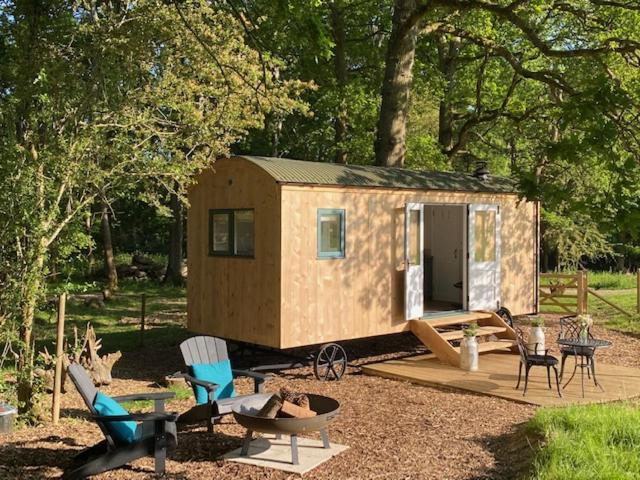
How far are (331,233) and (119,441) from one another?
514 centimetres

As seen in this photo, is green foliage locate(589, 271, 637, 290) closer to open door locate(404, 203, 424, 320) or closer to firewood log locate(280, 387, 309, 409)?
open door locate(404, 203, 424, 320)

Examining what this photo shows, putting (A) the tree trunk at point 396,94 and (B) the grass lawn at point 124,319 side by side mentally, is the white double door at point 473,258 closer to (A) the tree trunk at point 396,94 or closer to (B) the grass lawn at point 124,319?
(A) the tree trunk at point 396,94

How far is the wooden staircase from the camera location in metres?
10.6


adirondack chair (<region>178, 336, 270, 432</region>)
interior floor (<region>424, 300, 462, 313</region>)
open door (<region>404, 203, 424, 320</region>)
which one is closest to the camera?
adirondack chair (<region>178, 336, 270, 432</region>)

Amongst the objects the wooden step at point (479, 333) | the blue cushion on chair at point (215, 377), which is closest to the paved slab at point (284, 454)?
the blue cushion on chair at point (215, 377)

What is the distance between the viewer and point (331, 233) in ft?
32.7

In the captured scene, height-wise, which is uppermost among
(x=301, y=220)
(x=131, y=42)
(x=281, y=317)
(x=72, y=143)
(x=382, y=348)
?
(x=131, y=42)

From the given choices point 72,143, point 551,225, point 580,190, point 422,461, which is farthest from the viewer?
point 551,225

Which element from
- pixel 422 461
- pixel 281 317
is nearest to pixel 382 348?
pixel 281 317

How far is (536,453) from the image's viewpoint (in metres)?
5.63

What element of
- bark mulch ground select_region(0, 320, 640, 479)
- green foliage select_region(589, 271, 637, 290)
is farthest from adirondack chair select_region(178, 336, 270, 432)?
green foliage select_region(589, 271, 637, 290)

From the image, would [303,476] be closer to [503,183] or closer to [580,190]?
[503,183]

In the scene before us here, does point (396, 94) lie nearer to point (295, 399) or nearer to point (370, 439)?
point (370, 439)

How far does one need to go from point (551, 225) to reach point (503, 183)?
30.3ft
